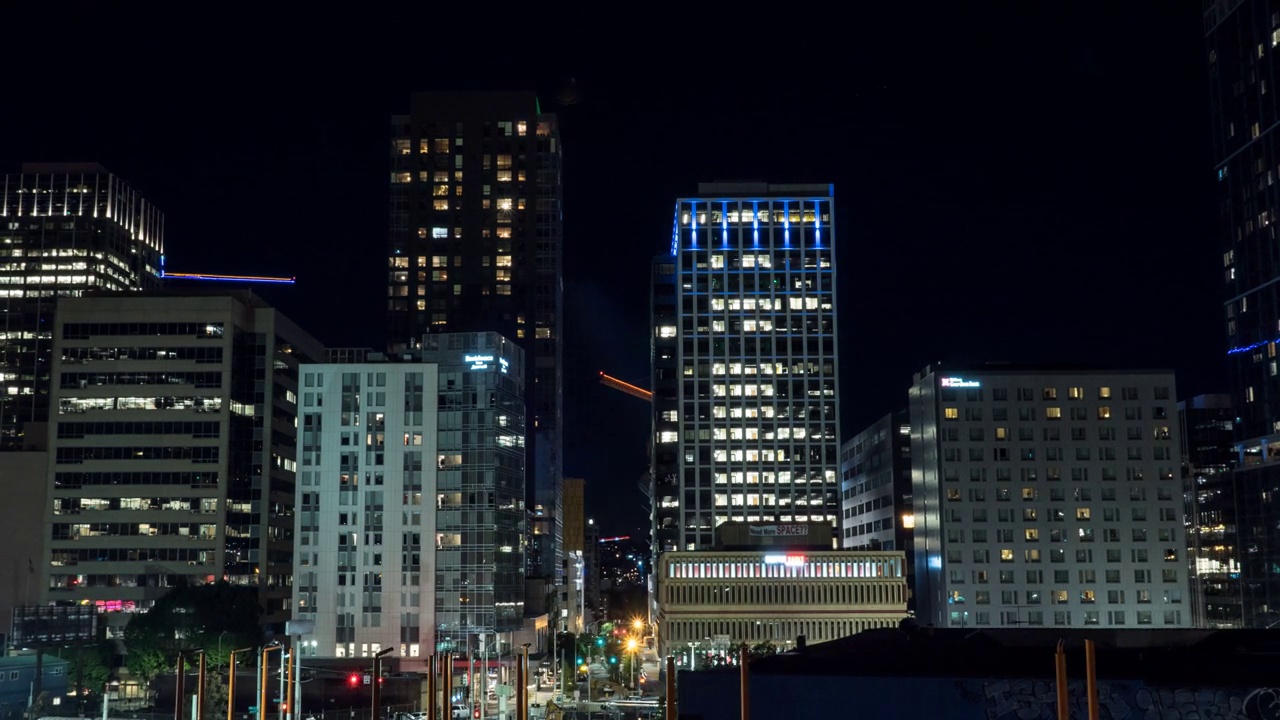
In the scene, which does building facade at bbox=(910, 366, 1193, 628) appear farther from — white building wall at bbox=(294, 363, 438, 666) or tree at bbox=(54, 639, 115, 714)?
tree at bbox=(54, 639, 115, 714)

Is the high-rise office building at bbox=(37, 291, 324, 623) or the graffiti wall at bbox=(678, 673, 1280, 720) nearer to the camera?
the graffiti wall at bbox=(678, 673, 1280, 720)

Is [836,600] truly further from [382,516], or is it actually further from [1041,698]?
[1041,698]

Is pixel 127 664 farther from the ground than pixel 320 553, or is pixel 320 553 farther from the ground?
pixel 320 553

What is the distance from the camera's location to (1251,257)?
182875 millimetres

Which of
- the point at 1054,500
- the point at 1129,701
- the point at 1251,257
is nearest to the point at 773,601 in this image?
the point at 1054,500

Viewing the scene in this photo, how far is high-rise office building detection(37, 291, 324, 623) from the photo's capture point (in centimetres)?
16650

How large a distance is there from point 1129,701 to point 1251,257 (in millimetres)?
155908

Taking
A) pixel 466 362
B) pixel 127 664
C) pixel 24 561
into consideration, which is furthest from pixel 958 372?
pixel 24 561

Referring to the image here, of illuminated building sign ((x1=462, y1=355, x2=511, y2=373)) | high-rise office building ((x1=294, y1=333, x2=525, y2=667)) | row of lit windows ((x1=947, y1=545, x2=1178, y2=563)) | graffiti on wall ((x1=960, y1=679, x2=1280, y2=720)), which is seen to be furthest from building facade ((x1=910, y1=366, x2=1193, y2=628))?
graffiti on wall ((x1=960, y1=679, x2=1280, y2=720))

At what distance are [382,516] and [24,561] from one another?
5278cm

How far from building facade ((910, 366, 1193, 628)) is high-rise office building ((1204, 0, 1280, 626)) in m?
12.5

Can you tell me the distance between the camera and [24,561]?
6545 inches

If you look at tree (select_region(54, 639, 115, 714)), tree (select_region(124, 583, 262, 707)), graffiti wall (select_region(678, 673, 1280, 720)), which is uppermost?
graffiti wall (select_region(678, 673, 1280, 720))

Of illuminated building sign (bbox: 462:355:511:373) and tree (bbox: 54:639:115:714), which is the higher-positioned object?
illuminated building sign (bbox: 462:355:511:373)
